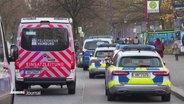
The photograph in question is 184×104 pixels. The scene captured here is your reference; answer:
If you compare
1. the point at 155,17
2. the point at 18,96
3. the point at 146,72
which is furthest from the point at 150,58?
the point at 155,17

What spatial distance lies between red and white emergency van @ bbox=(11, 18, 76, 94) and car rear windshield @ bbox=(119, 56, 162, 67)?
2379 mm

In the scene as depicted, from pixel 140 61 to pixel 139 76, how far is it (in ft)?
1.73

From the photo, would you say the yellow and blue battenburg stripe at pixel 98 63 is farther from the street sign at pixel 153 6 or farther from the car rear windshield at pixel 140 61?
the street sign at pixel 153 6

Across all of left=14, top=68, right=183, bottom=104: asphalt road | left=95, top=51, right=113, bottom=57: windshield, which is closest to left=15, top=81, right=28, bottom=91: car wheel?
left=14, top=68, right=183, bottom=104: asphalt road

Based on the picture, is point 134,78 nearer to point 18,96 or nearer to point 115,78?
point 115,78

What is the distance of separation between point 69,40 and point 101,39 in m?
14.9

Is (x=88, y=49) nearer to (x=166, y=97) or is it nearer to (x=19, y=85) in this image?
(x=19, y=85)

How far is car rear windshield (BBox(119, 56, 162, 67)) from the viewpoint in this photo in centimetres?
1414

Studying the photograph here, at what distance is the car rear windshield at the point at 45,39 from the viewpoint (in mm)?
16008

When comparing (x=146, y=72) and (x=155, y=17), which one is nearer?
(x=146, y=72)

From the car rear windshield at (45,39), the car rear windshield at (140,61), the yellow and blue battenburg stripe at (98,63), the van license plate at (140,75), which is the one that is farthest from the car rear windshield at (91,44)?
the van license plate at (140,75)

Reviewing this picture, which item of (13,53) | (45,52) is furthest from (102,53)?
(13,53)

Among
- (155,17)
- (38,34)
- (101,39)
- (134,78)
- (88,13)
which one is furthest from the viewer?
(155,17)

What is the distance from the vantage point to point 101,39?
3089 centimetres
